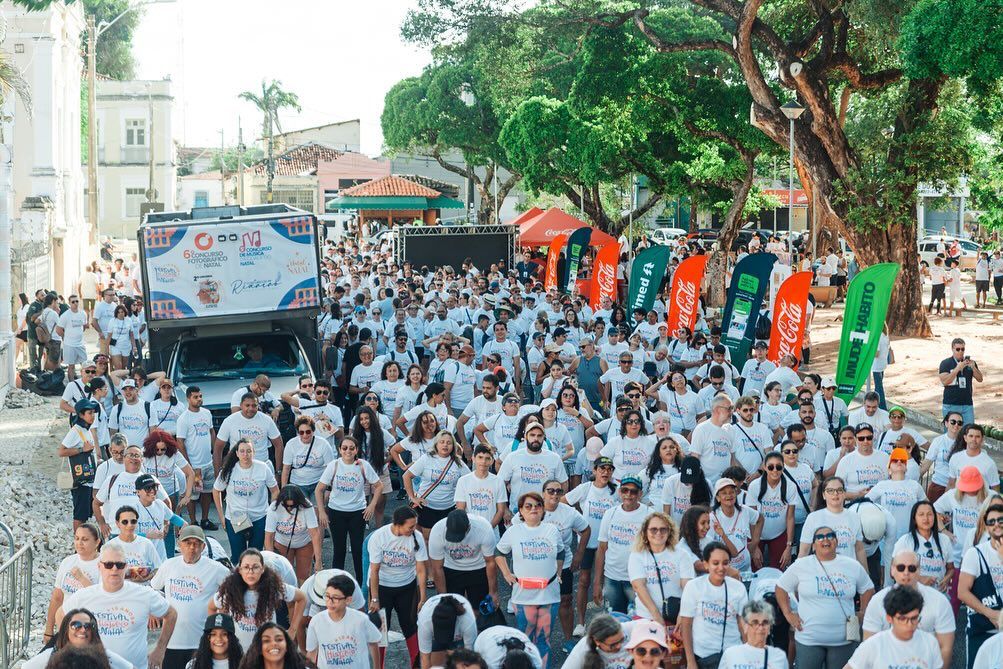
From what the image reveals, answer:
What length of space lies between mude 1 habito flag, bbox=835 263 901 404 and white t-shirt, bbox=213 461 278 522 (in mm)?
7767

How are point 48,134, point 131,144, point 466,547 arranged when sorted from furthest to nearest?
point 131,144 → point 48,134 → point 466,547

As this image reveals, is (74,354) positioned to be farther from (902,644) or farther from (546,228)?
(546,228)

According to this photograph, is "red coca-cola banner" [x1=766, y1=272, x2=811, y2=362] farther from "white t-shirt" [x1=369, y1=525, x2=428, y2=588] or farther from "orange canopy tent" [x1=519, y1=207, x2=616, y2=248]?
"orange canopy tent" [x1=519, y1=207, x2=616, y2=248]

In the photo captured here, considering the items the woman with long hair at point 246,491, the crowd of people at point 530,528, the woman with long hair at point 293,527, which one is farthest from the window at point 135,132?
the woman with long hair at point 293,527

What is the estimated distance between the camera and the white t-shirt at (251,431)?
1215cm

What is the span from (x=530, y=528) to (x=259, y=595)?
1960 millimetres

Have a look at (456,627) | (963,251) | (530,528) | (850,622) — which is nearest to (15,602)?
(530,528)

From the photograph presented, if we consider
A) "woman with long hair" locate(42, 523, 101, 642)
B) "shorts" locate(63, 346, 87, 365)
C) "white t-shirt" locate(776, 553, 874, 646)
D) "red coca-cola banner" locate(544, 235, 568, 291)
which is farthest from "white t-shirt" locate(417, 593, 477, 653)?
"red coca-cola banner" locate(544, 235, 568, 291)

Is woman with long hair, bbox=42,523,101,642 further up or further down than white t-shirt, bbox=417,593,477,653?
further up

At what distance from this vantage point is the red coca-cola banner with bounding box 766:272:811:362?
57.0 ft

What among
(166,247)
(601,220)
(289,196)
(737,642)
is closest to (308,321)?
(166,247)

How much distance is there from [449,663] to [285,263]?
1066 cm

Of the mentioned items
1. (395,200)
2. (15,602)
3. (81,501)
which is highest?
(395,200)

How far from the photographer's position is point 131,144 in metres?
72.6
